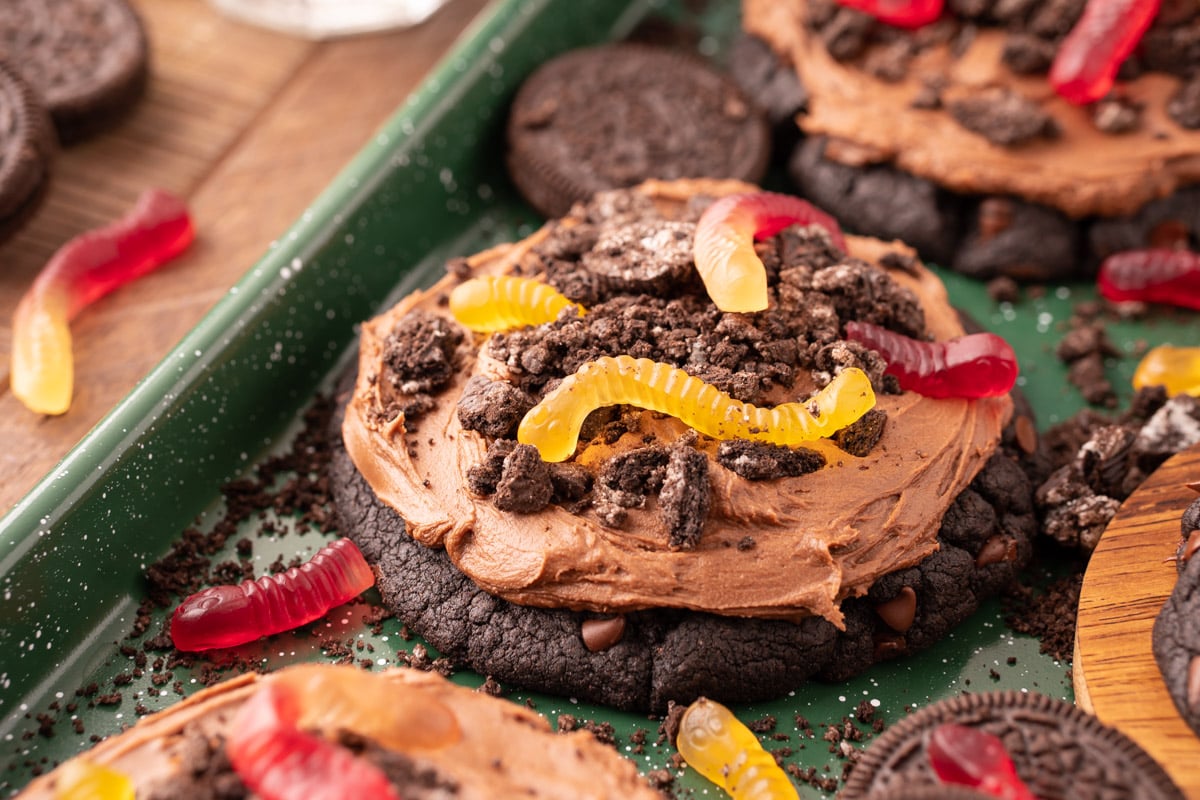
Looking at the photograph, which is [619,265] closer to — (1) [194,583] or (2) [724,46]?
(1) [194,583]

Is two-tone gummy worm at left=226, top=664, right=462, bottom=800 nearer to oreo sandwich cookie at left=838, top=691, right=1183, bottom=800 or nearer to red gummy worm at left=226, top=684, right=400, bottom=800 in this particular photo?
red gummy worm at left=226, top=684, right=400, bottom=800

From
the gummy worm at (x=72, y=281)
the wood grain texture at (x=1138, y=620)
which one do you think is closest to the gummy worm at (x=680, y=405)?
the wood grain texture at (x=1138, y=620)

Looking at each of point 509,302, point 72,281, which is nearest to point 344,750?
point 509,302

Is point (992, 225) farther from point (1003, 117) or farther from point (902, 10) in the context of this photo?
point (902, 10)

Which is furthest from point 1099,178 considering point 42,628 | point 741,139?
point 42,628

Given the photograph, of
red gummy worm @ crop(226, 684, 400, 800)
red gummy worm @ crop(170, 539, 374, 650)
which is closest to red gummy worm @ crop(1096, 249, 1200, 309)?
red gummy worm @ crop(170, 539, 374, 650)
